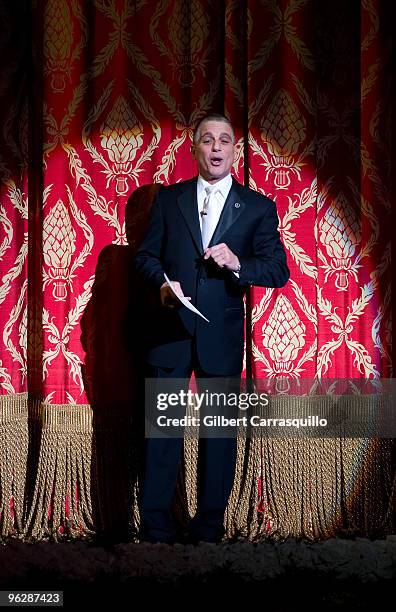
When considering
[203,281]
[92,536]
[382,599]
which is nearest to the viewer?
[382,599]

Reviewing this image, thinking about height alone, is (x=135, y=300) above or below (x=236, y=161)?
below

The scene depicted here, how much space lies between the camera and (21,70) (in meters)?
2.58

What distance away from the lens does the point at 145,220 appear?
8.41ft

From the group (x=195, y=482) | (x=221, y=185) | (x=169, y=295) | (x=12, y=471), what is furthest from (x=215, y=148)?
(x=12, y=471)

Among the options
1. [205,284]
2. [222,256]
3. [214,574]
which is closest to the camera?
[214,574]

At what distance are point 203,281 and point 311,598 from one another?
2.98 ft

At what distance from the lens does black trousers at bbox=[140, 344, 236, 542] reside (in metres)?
2.16

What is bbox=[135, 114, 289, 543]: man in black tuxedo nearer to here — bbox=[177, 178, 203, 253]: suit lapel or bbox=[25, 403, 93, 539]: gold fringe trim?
bbox=[177, 178, 203, 253]: suit lapel

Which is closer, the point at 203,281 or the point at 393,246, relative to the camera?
the point at 203,281

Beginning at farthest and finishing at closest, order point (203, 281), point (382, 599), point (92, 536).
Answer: point (92, 536)
point (203, 281)
point (382, 599)

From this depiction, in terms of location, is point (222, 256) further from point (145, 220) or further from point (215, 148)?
point (145, 220)

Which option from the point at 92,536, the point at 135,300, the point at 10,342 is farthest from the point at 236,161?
the point at 92,536

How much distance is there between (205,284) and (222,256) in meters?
0.17

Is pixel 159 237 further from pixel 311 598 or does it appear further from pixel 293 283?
pixel 311 598
